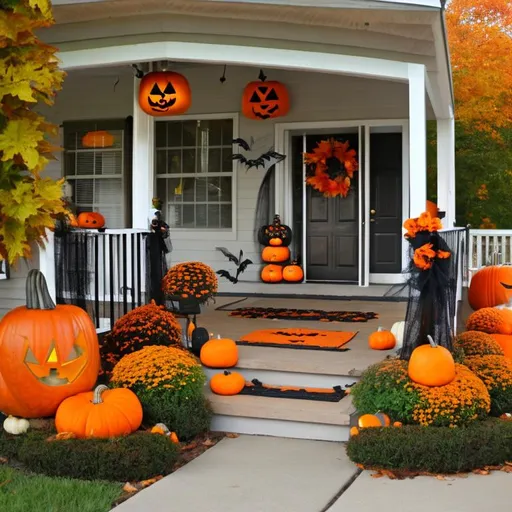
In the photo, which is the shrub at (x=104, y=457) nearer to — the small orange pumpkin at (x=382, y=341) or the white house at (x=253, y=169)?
the small orange pumpkin at (x=382, y=341)

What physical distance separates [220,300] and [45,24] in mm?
5031

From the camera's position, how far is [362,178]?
30.2 ft

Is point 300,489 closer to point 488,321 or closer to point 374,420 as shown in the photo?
point 374,420

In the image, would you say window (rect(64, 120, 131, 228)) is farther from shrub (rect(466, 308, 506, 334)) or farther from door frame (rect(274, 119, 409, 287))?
shrub (rect(466, 308, 506, 334))

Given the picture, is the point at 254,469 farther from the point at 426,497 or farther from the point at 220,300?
the point at 220,300

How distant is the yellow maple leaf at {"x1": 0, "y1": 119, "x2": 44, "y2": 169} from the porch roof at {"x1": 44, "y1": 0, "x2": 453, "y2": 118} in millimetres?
2034

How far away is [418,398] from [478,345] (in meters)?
1.34

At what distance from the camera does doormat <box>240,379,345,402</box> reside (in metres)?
4.85

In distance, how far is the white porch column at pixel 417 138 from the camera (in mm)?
5590

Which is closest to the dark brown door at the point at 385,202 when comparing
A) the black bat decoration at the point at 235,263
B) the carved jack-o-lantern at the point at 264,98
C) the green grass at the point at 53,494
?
the carved jack-o-lantern at the point at 264,98

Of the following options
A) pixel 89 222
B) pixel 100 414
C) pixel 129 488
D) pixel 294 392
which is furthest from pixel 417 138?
pixel 89 222

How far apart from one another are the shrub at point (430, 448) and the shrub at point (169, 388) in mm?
1012

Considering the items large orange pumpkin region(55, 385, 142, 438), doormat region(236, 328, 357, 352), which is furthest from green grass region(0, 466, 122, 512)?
doormat region(236, 328, 357, 352)

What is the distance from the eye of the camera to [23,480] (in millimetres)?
3828
